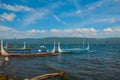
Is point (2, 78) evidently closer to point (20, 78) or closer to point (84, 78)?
point (20, 78)

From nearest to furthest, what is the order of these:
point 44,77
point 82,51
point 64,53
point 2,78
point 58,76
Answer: point 2,78 < point 44,77 < point 58,76 < point 64,53 < point 82,51

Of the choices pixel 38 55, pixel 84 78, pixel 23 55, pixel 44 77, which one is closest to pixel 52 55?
pixel 38 55

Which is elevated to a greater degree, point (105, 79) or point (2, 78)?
point (2, 78)

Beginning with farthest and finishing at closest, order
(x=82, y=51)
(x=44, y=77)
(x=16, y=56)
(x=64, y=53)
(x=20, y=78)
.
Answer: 1. (x=82, y=51)
2. (x=64, y=53)
3. (x=16, y=56)
4. (x=20, y=78)
5. (x=44, y=77)

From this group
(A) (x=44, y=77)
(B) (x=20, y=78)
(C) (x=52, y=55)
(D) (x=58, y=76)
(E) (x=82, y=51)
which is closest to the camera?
(A) (x=44, y=77)

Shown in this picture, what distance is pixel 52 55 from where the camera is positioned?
114875 millimetres

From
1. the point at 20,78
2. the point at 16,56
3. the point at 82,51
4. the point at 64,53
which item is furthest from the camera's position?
the point at 82,51

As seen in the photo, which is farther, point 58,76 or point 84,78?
point 84,78

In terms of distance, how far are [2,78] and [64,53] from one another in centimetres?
10252

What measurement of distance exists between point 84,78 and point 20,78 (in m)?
15.2

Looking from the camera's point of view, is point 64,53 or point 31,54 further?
point 64,53

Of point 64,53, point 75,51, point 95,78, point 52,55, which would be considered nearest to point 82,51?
point 75,51

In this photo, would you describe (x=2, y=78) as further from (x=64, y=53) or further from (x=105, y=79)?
(x=64, y=53)

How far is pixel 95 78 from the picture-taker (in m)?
46.0
